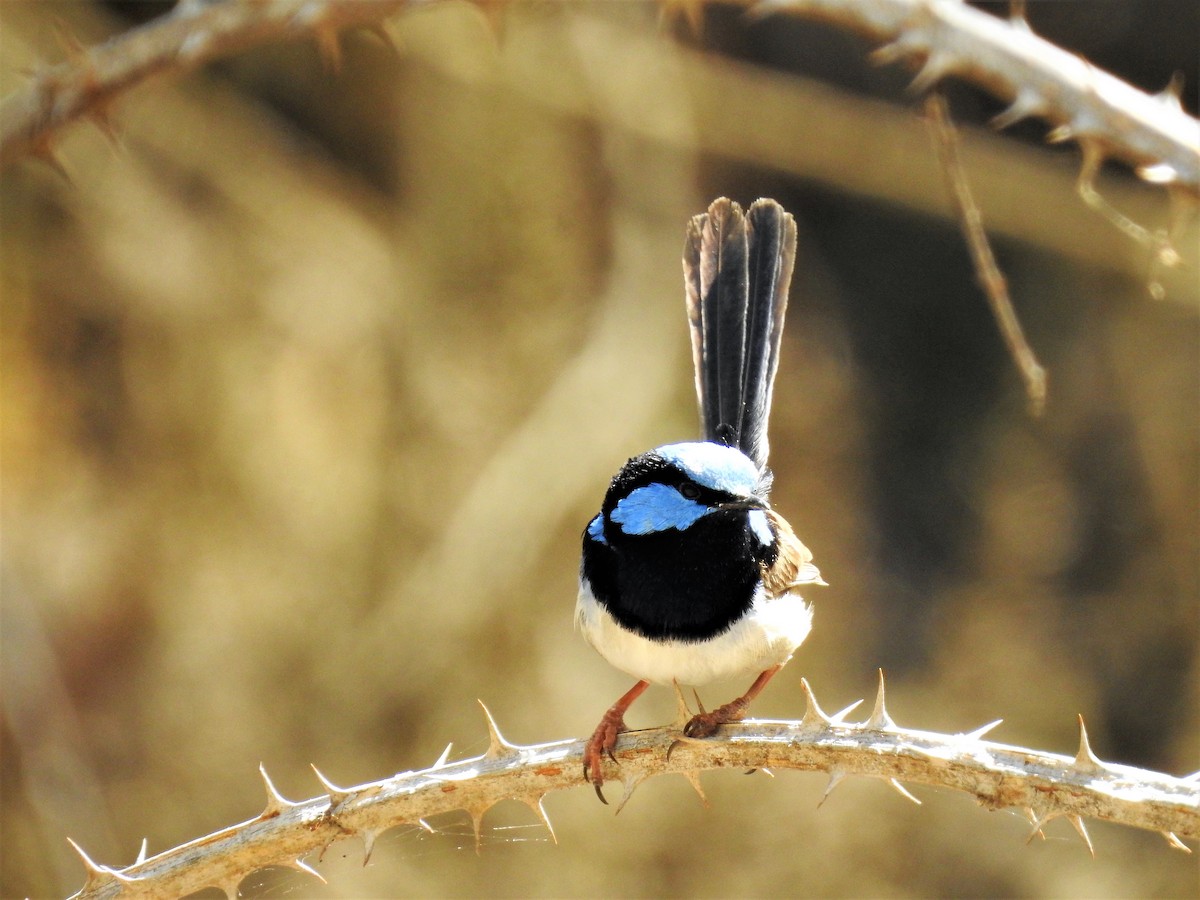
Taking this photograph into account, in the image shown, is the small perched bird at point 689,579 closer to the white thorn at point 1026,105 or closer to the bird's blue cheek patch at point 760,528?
the bird's blue cheek patch at point 760,528

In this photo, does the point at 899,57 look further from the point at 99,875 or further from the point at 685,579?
the point at 99,875

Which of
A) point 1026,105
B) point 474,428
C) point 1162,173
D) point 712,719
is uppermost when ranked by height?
point 1026,105

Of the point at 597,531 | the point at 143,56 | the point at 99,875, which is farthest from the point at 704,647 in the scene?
the point at 143,56

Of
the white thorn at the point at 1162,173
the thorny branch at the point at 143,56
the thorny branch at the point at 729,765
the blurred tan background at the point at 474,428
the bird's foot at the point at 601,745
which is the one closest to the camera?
the thorny branch at the point at 729,765

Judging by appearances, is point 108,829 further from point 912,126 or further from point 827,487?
point 912,126

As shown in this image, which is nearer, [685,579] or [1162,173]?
[1162,173]

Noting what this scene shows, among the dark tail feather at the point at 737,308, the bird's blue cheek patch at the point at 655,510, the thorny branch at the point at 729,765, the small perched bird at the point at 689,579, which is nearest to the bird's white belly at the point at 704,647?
the small perched bird at the point at 689,579

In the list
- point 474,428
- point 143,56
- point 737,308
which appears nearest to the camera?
point 143,56
